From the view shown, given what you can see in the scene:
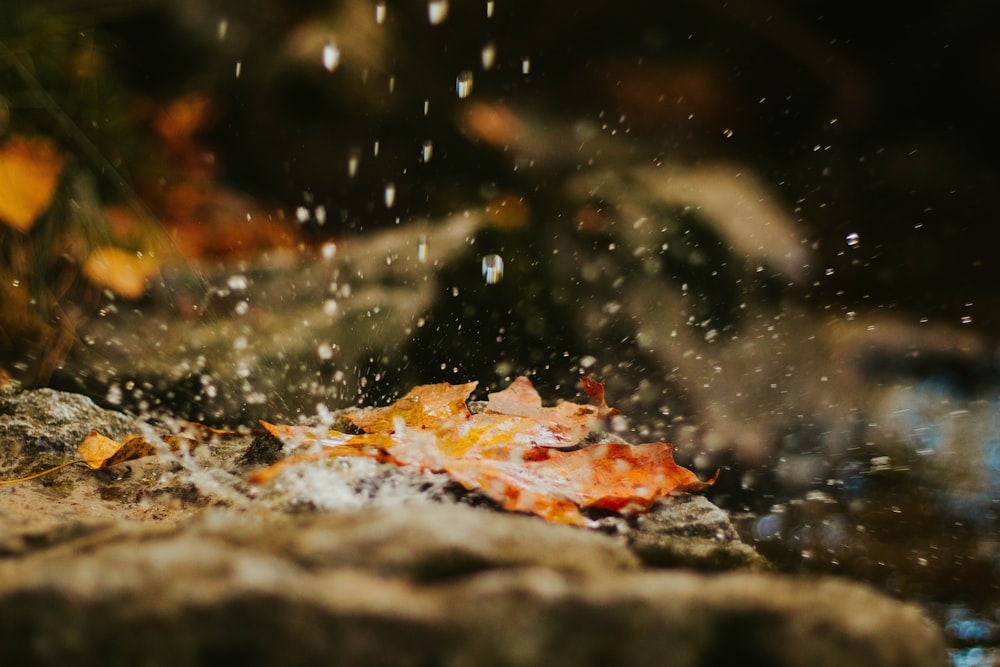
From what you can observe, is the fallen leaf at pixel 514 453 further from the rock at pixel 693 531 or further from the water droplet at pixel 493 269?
the water droplet at pixel 493 269

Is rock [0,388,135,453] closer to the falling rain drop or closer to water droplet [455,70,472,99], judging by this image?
the falling rain drop

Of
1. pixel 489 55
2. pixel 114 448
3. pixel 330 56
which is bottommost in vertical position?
pixel 114 448

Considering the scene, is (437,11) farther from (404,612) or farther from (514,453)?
(404,612)

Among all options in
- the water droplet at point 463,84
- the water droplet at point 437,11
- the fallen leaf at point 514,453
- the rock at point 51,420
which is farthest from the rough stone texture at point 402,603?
the water droplet at point 437,11

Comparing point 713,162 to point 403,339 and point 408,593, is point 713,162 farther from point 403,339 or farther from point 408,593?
point 408,593

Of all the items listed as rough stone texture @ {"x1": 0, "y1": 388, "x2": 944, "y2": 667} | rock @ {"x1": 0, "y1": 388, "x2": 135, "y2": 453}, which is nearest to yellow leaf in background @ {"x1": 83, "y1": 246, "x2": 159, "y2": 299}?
rock @ {"x1": 0, "y1": 388, "x2": 135, "y2": 453}

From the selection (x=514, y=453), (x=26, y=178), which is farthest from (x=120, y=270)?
(x=514, y=453)
